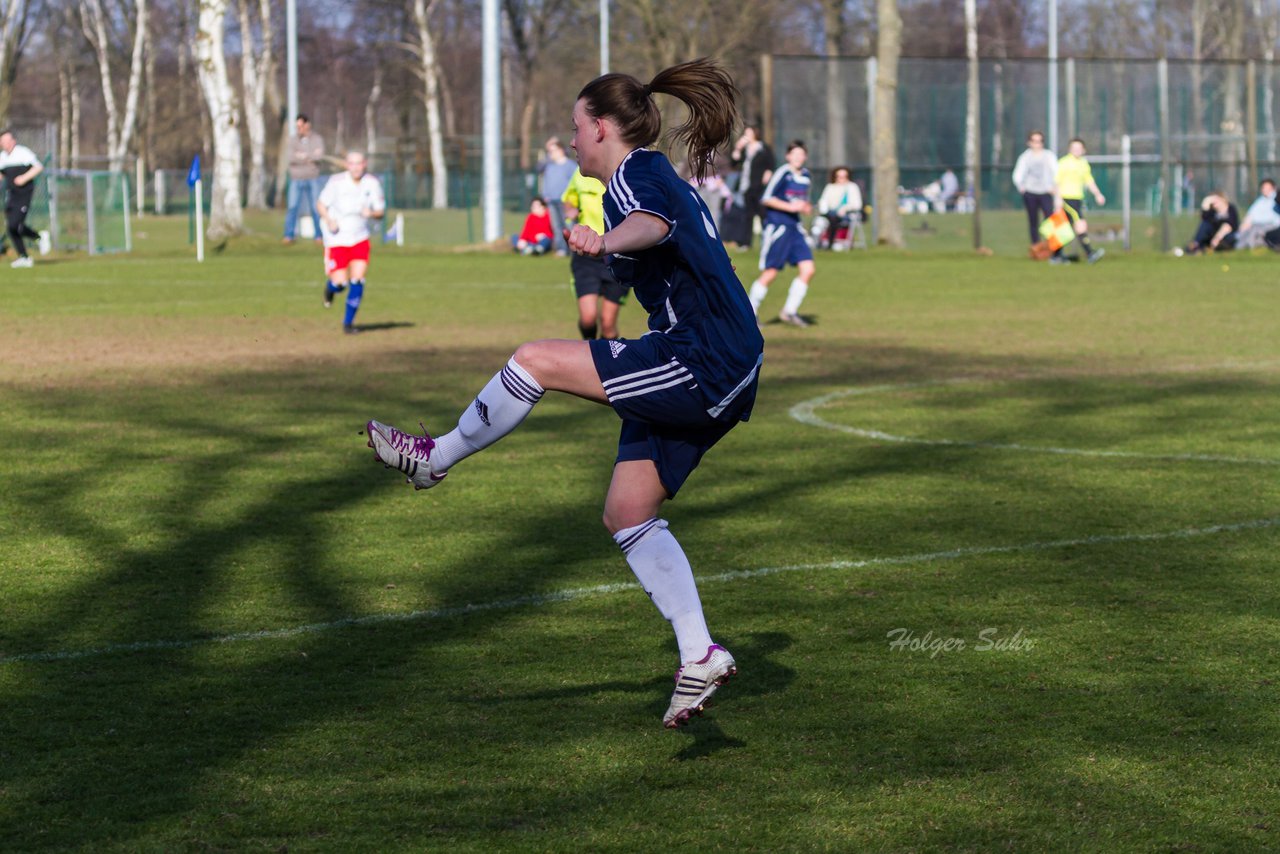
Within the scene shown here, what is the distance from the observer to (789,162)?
Result: 19.4 m

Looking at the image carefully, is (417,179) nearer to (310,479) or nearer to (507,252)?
(507,252)

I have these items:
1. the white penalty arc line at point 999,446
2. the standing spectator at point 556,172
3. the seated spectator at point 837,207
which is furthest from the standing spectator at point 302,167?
the white penalty arc line at point 999,446

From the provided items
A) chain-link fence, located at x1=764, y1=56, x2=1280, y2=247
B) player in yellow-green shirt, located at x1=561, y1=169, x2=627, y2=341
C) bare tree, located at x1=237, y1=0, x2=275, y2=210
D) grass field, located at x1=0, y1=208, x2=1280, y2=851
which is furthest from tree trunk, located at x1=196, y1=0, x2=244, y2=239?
bare tree, located at x1=237, y1=0, x2=275, y2=210

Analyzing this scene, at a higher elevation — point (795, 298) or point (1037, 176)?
point (1037, 176)

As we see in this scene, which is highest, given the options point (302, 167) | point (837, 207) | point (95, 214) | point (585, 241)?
point (302, 167)

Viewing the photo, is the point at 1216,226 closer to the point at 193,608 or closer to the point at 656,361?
the point at 193,608

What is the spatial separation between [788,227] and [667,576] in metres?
14.6

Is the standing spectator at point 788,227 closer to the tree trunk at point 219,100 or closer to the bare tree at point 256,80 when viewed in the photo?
the tree trunk at point 219,100

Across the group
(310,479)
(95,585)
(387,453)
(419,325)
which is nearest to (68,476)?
(310,479)

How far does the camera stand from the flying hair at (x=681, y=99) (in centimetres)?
509

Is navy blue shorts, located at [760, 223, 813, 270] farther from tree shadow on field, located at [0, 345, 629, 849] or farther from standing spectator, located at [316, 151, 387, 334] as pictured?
tree shadow on field, located at [0, 345, 629, 849]

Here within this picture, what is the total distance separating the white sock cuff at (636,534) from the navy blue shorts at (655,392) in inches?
4.6

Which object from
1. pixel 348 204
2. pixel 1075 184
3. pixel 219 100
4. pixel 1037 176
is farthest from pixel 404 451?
pixel 219 100

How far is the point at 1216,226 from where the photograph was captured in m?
35.2
